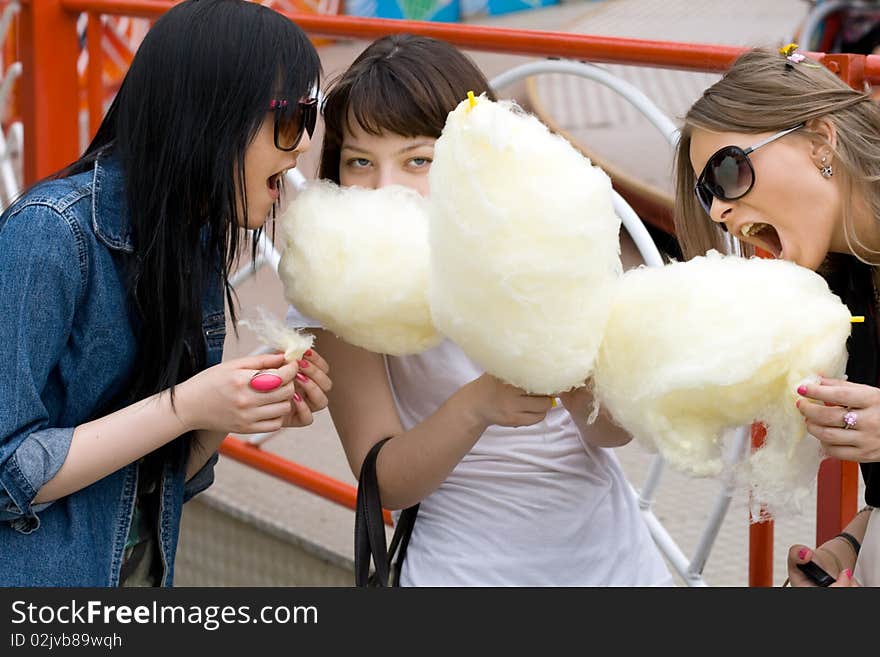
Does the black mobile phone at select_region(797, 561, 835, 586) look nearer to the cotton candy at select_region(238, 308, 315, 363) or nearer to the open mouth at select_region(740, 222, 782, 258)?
the open mouth at select_region(740, 222, 782, 258)

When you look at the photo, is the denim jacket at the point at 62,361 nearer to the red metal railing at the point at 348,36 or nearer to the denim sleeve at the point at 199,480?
the denim sleeve at the point at 199,480

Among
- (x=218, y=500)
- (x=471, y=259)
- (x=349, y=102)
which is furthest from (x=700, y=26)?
(x=471, y=259)

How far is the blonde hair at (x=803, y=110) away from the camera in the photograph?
1.32m

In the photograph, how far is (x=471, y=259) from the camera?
1136mm

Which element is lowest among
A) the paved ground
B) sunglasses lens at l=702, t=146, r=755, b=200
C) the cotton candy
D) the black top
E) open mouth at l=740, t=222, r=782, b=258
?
the paved ground

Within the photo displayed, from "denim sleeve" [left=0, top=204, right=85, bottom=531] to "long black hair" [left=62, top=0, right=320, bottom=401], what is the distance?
10cm

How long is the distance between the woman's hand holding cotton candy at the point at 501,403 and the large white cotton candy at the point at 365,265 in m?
0.09

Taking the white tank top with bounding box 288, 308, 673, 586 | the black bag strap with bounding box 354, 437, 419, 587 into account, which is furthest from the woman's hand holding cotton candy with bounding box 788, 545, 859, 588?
the black bag strap with bounding box 354, 437, 419, 587

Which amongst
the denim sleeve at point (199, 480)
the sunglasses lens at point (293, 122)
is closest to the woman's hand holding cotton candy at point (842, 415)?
the sunglasses lens at point (293, 122)

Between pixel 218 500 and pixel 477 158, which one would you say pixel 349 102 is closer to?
pixel 477 158

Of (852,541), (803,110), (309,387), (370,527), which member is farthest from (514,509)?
(803,110)

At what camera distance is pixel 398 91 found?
1.54m

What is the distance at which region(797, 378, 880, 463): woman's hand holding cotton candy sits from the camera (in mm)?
1126

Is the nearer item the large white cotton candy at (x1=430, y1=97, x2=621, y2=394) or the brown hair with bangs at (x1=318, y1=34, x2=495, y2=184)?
the large white cotton candy at (x1=430, y1=97, x2=621, y2=394)
